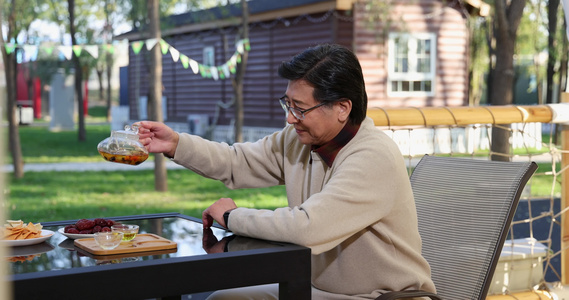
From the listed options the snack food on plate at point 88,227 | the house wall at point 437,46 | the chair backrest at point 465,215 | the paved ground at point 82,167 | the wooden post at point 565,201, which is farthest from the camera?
the house wall at point 437,46

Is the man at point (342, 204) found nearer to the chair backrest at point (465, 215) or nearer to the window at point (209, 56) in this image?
the chair backrest at point (465, 215)

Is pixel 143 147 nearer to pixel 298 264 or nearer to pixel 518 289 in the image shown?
pixel 298 264

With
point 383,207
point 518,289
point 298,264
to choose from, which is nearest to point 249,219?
point 298,264

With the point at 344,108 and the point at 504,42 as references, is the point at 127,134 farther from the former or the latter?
the point at 504,42

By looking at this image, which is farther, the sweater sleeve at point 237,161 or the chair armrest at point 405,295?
the sweater sleeve at point 237,161

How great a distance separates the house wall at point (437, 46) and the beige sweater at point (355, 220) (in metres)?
12.4

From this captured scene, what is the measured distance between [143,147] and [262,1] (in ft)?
49.8

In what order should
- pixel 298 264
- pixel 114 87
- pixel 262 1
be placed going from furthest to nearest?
pixel 114 87 → pixel 262 1 → pixel 298 264

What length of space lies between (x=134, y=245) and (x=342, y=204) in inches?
23.7

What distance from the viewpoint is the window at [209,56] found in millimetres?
18688

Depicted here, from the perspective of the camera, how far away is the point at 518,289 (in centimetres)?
383

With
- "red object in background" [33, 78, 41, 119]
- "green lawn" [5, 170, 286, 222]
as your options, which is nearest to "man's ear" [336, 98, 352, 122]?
"green lawn" [5, 170, 286, 222]

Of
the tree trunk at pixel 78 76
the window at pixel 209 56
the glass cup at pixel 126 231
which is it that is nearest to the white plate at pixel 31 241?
the glass cup at pixel 126 231

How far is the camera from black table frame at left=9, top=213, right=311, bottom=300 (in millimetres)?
1693
